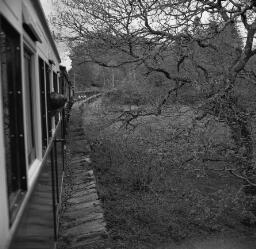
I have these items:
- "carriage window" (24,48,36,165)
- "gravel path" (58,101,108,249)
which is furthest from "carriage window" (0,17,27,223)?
"gravel path" (58,101,108,249)

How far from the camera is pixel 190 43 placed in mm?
7980

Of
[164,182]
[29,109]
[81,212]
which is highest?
[29,109]

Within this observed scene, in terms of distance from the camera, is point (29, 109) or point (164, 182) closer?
point (29, 109)

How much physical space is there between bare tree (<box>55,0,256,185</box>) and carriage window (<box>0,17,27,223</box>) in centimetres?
533

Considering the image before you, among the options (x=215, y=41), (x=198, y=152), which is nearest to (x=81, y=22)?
(x=215, y=41)

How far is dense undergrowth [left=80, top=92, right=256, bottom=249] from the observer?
7.58m

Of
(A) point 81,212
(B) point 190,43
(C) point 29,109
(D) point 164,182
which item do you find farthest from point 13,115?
(D) point 164,182

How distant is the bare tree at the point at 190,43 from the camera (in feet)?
24.7

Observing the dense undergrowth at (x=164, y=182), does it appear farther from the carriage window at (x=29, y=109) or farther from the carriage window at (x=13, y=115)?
the carriage window at (x=13, y=115)

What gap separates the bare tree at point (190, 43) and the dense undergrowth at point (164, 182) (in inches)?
22.6

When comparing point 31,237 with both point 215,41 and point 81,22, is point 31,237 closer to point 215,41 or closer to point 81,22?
point 215,41

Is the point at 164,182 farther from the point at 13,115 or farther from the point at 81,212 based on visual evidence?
the point at 13,115

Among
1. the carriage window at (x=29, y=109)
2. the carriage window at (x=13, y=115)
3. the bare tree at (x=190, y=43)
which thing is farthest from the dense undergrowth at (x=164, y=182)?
the carriage window at (x=13, y=115)

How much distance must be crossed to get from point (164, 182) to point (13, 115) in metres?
9.06
